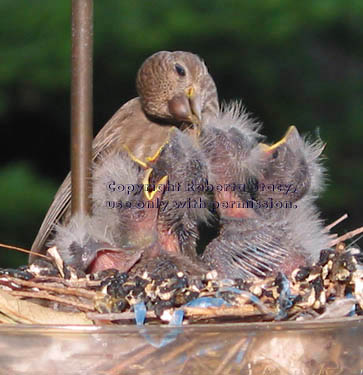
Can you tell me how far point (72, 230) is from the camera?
4.29 feet

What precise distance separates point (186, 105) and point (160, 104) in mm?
109

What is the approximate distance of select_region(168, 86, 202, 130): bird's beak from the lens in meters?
2.23

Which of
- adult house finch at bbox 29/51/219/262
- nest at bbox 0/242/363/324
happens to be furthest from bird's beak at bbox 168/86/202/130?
nest at bbox 0/242/363/324

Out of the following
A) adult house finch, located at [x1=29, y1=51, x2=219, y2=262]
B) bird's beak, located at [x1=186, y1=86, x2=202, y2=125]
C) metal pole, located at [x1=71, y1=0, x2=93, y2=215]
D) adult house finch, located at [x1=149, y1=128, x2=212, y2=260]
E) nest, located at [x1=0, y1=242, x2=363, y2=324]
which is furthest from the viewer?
adult house finch, located at [x1=29, y1=51, x2=219, y2=262]

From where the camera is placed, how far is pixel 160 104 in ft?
7.94

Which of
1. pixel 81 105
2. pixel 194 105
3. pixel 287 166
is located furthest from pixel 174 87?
pixel 287 166

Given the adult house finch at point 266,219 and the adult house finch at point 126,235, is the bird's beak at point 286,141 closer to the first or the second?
the adult house finch at point 266,219

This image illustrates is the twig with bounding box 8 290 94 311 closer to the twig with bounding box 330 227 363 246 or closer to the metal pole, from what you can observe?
the metal pole

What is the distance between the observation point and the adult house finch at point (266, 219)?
1.24 metres

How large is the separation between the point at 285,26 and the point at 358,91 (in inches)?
35.9

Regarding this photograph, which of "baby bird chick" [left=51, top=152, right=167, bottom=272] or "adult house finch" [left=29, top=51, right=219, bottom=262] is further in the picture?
"adult house finch" [left=29, top=51, right=219, bottom=262]

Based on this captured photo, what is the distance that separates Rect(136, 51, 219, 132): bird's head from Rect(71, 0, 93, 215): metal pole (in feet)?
3.09

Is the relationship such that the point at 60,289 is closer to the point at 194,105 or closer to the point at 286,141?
the point at 286,141

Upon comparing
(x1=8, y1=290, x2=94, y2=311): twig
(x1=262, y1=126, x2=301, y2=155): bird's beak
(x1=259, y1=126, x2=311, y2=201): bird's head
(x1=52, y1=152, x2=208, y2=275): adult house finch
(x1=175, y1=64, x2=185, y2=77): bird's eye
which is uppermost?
(x1=175, y1=64, x2=185, y2=77): bird's eye
